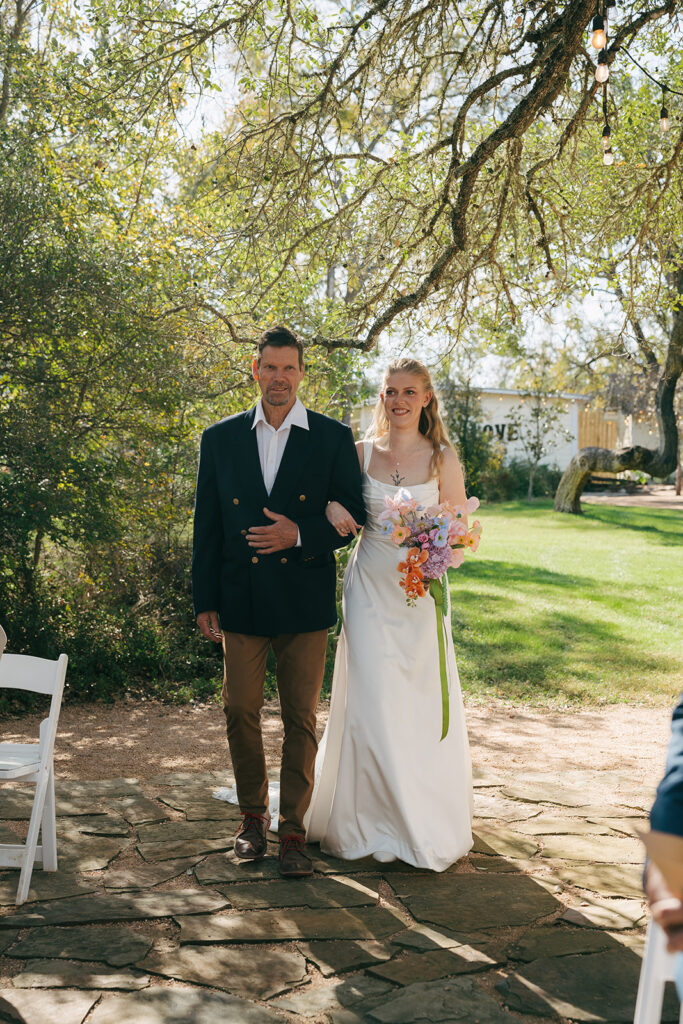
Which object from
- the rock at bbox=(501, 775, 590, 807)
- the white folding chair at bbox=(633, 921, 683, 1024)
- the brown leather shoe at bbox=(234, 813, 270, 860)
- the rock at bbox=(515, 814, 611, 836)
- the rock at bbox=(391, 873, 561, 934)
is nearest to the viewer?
the white folding chair at bbox=(633, 921, 683, 1024)

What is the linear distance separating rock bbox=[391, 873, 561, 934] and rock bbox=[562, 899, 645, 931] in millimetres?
100

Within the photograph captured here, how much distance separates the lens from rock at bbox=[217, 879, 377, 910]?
3.84 metres

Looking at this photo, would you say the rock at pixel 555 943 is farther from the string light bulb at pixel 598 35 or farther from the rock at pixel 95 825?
the string light bulb at pixel 598 35

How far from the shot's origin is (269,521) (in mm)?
4332

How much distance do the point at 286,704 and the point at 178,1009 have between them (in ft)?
5.19

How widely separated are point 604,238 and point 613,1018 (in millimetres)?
6984

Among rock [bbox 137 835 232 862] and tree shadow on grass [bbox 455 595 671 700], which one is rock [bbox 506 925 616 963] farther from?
tree shadow on grass [bbox 455 595 671 700]

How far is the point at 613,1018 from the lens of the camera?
2.96 m

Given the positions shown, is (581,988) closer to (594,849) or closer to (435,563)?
(594,849)

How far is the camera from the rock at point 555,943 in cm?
342

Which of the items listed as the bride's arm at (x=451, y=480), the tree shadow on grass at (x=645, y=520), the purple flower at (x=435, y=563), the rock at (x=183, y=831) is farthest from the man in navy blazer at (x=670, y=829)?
the tree shadow on grass at (x=645, y=520)

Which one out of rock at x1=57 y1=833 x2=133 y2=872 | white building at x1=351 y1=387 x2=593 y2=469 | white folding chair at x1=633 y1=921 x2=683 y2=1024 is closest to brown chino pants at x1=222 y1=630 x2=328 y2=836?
rock at x1=57 y1=833 x2=133 y2=872

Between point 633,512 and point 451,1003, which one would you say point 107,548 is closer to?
point 451,1003

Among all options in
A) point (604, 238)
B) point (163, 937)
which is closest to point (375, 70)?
point (604, 238)
